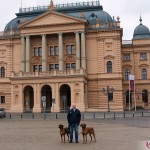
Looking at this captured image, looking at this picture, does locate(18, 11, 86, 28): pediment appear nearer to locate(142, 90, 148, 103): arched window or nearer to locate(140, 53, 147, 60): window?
locate(140, 53, 147, 60): window

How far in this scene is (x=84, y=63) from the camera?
2697 inches

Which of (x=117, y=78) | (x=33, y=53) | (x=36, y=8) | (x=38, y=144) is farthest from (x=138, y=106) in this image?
(x=38, y=144)

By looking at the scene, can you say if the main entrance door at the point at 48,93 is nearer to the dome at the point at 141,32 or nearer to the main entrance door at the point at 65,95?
the main entrance door at the point at 65,95

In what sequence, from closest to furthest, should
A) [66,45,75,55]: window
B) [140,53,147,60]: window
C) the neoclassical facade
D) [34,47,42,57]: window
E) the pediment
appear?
the neoclassical facade
the pediment
[66,45,75,55]: window
[34,47,42,57]: window
[140,53,147,60]: window

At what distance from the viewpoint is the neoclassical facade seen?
65.2m

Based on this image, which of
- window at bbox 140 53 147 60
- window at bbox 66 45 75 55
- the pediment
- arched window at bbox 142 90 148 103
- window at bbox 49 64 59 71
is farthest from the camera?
window at bbox 140 53 147 60

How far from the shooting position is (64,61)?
234ft

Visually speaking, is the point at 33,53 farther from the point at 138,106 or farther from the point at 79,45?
the point at 138,106

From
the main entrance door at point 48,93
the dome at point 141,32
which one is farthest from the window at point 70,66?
the dome at point 141,32

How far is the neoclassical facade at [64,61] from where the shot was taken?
6525 cm

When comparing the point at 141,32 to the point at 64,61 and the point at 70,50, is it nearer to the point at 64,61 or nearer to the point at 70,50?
the point at 70,50

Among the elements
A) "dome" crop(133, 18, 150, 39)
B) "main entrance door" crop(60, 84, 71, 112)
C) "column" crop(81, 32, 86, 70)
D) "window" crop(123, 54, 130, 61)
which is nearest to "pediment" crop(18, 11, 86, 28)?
"column" crop(81, 32, 86, 70)

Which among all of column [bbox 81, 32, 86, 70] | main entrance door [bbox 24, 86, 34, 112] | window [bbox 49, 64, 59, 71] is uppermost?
column [bbox 81, 32, 86, 70]

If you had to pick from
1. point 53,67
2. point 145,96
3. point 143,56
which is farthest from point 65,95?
point 143,56
